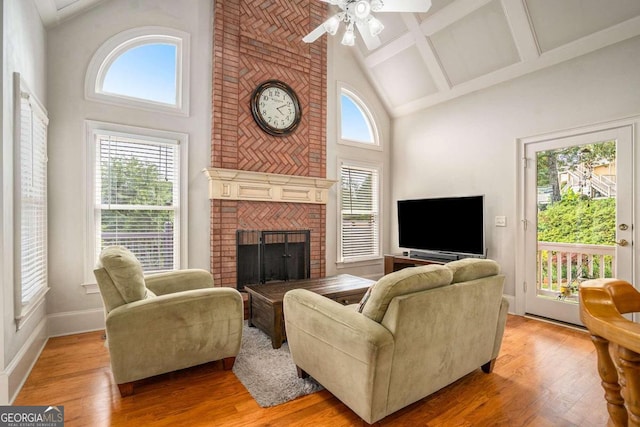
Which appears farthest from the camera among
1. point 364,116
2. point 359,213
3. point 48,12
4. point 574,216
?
point 364,116

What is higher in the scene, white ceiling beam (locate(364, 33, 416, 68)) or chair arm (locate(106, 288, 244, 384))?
white ceiling beam (locate(364, 33, 416, 68))

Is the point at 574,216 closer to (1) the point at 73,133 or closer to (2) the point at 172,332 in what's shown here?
(2) the point at 172,332

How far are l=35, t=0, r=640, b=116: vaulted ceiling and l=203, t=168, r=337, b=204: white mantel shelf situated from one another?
1.96m

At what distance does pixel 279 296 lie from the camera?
2.98 m

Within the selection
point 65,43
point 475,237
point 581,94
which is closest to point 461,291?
point 475,237

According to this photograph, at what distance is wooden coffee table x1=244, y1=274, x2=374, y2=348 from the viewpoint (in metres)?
2.86

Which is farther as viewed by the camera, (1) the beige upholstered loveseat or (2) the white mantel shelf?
(2) the white mantel shelf

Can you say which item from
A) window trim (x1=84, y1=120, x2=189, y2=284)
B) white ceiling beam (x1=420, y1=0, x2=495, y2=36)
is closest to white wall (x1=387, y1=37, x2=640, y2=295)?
white ceiling beam (x1=420, y1=0, x2=495, y2=36)

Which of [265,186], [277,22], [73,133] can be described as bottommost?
[265,186]

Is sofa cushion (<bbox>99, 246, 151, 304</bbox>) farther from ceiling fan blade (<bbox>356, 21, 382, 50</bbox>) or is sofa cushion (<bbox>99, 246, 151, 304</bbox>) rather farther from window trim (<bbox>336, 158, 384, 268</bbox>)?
window trim (<bbox>336, 158, 384, 268</bbox>)

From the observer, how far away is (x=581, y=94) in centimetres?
349

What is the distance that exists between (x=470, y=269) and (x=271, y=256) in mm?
2775

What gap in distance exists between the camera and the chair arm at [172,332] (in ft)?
6.81

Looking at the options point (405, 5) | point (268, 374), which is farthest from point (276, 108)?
point (268, 374)
